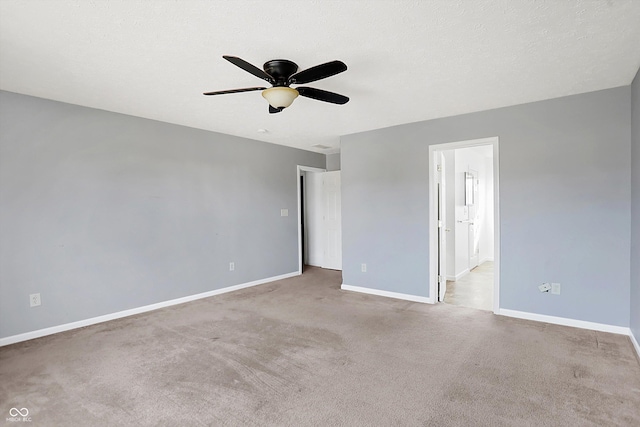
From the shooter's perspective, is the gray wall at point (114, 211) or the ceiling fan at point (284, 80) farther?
the gray wall at point (114, 211)

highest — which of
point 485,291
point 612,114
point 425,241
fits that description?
point 612,114

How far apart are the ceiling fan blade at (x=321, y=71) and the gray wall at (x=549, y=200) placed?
2.37 m

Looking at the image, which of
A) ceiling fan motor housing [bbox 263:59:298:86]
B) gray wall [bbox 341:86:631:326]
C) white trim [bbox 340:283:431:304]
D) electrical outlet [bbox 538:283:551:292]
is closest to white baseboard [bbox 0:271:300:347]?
white trim [bbox 340:283:431:304]

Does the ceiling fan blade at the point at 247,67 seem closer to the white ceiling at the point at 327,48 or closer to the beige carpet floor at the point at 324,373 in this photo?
the white ceiling at the point at 327,48

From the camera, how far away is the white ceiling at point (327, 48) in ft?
5.90

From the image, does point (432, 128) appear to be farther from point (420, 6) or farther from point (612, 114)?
point (420, 6)

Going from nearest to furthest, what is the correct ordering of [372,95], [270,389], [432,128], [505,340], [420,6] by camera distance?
[420,6] → [270,389] → [505,340] → [372,95] → [432,128]

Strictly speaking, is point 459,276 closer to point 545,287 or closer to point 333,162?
point 545,287

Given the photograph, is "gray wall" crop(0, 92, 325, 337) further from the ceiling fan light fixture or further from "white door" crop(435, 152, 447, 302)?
"white door" crop(435, 152, 447, 302)

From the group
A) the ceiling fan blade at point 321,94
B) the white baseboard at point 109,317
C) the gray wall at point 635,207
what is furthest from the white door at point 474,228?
the ceiling fan blade at point 321,94

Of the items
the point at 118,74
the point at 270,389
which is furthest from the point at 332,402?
the point at 118,74

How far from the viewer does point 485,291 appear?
4746mm

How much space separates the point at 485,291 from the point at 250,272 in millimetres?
3604

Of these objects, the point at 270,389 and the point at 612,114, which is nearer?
the point at 270,389
